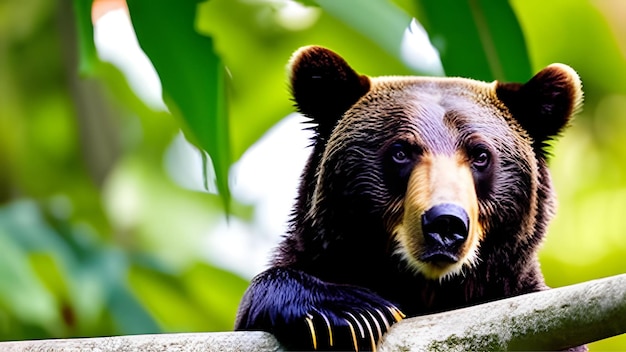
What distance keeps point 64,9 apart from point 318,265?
3328mm

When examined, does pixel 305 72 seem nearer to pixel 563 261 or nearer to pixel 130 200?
pixel 563 261

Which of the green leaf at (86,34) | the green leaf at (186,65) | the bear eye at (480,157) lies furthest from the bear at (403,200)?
the green leaf at (86,34)

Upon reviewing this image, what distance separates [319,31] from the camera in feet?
14.4

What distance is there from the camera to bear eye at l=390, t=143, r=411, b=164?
8.07ft

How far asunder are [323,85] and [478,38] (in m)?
0.47

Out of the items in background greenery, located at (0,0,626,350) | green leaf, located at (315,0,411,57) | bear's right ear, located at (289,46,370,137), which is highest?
green leaf, located at (315,0,411,57)

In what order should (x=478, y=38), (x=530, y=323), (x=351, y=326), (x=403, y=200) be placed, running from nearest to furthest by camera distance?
(x=530, y=323) < (x=351, y=326) < (x=403, y=200) < (x=478, y=38)

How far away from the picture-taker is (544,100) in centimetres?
265

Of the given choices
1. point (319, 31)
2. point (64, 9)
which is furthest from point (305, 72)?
point (64, 9)

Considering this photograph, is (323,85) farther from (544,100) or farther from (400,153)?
(544,100)

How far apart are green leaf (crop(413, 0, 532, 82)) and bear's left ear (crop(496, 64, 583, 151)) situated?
14 cm

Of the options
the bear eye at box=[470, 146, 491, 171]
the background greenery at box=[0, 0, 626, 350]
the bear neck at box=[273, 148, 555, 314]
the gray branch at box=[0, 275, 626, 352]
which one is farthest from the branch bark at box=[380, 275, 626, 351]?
the background greenery at box=[0, 0, 626, 350]

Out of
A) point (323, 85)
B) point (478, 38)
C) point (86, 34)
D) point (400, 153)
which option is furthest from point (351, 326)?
point (86, 34)

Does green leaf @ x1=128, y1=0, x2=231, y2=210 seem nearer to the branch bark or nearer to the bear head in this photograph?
the bear head
